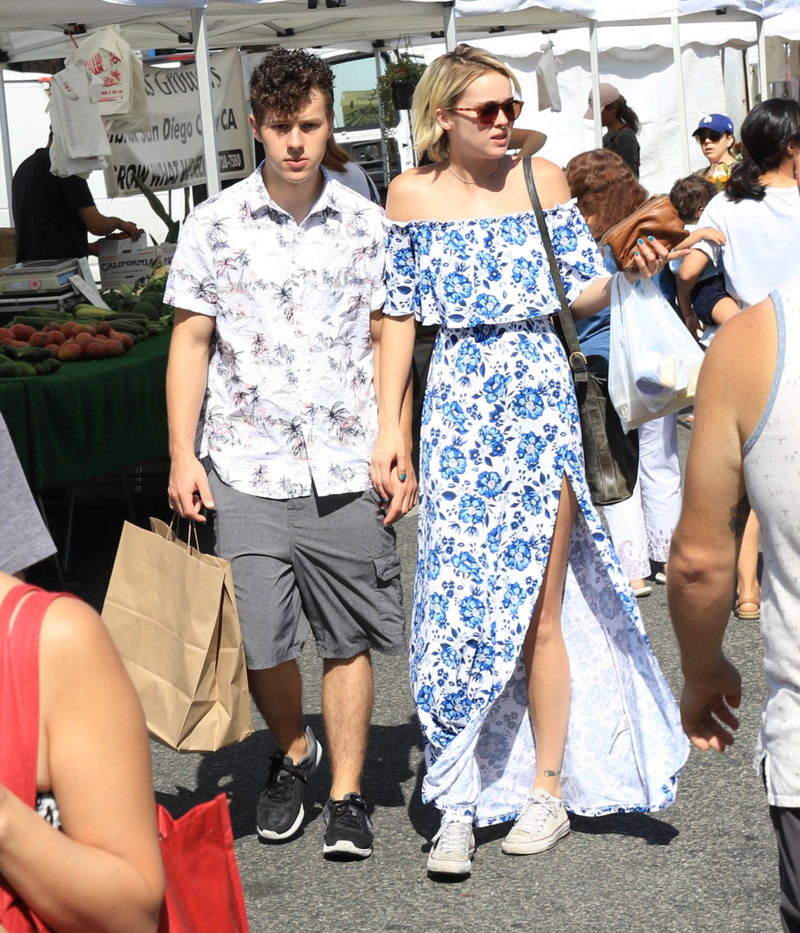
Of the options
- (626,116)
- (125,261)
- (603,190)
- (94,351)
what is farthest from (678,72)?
(603,190)

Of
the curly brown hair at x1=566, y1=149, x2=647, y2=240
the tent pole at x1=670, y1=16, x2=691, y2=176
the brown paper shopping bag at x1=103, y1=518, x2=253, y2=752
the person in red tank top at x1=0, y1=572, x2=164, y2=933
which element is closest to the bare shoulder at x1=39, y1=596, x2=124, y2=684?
the person in red tank top at x1=0, y1=572, x2=164, y2=933

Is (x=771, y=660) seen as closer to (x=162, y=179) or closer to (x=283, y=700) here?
(x=283, y=700)

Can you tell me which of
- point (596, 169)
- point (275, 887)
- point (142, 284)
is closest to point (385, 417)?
point (275, 887)

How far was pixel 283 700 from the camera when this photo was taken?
3529mm

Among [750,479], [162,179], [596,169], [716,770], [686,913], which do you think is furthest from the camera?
[162,179]

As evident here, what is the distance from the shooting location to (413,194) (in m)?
3.37

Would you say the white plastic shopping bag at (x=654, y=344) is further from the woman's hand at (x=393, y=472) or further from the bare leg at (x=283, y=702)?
the bare leg at (x=283, y=702)

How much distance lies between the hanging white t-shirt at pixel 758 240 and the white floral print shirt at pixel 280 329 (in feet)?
5.50

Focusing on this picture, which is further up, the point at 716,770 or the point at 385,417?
the point at 385,417

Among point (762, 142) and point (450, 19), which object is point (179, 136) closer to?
point (450, 19)

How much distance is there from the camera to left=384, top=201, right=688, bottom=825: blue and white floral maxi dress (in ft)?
10.8

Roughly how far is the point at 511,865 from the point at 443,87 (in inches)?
78.5

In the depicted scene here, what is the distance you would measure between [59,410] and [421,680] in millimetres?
2981

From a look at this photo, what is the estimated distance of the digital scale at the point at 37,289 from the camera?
7.31 m
